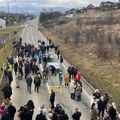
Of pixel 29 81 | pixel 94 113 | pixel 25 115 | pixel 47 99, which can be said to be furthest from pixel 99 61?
pixel 25 115

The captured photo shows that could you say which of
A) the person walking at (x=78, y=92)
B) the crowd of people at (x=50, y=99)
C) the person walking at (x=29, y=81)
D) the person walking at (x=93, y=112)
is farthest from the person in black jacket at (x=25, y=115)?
the person walking at (x=29, y=81)

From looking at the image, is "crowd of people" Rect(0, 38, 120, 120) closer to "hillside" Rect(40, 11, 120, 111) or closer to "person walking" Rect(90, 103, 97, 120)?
"person walking" Rect(90, 103, 97, 120)

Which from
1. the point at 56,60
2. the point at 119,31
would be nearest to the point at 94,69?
the point at 56,60

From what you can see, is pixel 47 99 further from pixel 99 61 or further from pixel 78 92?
pixel 99 61

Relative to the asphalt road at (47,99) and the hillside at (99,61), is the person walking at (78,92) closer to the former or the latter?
the asphalt road at (47,99)

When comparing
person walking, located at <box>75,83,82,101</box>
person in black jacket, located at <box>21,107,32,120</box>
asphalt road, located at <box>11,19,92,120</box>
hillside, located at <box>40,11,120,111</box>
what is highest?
person in black jacket, located at <box>21,107,32,120</box>

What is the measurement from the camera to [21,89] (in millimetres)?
28969

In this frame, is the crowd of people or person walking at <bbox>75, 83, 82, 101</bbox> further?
person walking at <bbox>75, 83, 82, 101</bbox>

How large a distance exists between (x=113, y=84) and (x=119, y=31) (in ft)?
123

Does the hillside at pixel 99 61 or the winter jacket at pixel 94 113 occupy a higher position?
the winter jacket at pixel 94 113

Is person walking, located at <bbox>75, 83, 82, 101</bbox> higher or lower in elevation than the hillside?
higher

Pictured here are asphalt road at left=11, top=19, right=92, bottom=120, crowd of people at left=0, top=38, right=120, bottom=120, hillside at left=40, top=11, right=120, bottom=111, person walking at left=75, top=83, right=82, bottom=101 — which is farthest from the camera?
hillside at left=40, top=11, right=120, bottom=111

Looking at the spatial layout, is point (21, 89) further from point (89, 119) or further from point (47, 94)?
point (89, 119)

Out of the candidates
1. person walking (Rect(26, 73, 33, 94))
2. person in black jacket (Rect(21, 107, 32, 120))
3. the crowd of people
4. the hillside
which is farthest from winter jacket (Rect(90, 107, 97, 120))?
person walking (Rect(26, 73, 33, 94))
